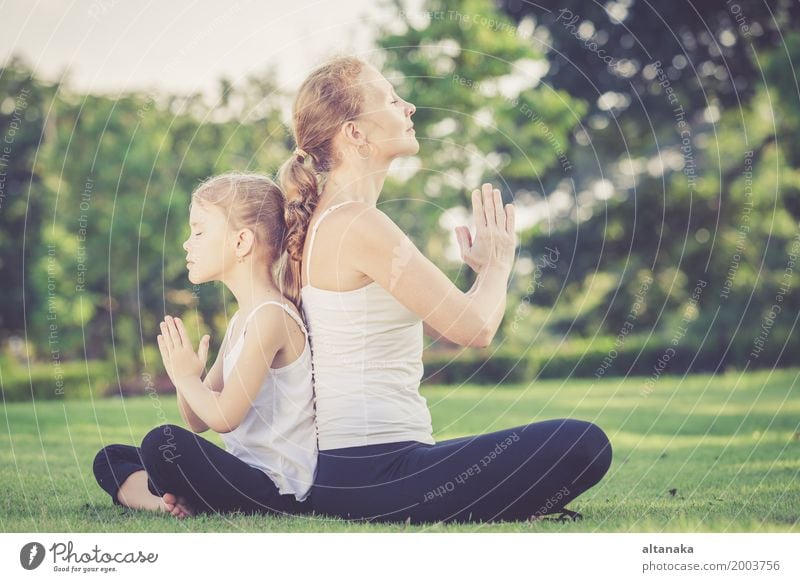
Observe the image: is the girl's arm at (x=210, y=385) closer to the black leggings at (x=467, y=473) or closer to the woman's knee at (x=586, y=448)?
the black leggings at (x=467, y=473)

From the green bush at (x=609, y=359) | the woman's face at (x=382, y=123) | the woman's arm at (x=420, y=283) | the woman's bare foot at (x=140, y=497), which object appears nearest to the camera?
the woman's arm at (x=420, y=283)

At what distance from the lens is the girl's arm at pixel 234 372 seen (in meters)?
3.39

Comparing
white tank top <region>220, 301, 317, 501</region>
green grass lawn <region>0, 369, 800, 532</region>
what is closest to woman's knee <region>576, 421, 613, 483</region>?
green grass lawn <region>0, 369, 800, 532</region>

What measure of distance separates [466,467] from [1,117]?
666 inches

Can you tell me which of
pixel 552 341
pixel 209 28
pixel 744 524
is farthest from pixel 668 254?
pixel 744 524

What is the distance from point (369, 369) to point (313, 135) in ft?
2.95

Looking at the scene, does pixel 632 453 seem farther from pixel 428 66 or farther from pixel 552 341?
pixel 552 341

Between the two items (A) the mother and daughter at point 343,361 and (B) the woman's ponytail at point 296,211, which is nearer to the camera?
(A) the mother and daughter at point 343,361

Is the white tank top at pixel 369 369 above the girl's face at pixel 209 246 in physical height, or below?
below

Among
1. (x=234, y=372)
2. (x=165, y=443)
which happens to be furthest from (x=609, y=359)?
(x=165, y=443)

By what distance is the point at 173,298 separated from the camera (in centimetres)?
1800

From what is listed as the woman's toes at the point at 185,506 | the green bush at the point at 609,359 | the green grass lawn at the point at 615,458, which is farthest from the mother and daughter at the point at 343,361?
the green bush at the point at 609,359

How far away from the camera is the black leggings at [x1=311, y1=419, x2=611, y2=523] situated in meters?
3.24

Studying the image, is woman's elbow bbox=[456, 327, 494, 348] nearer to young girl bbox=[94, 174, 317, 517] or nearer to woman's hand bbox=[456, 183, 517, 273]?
woman's hand bbox=[456, 183, 517, 273]
